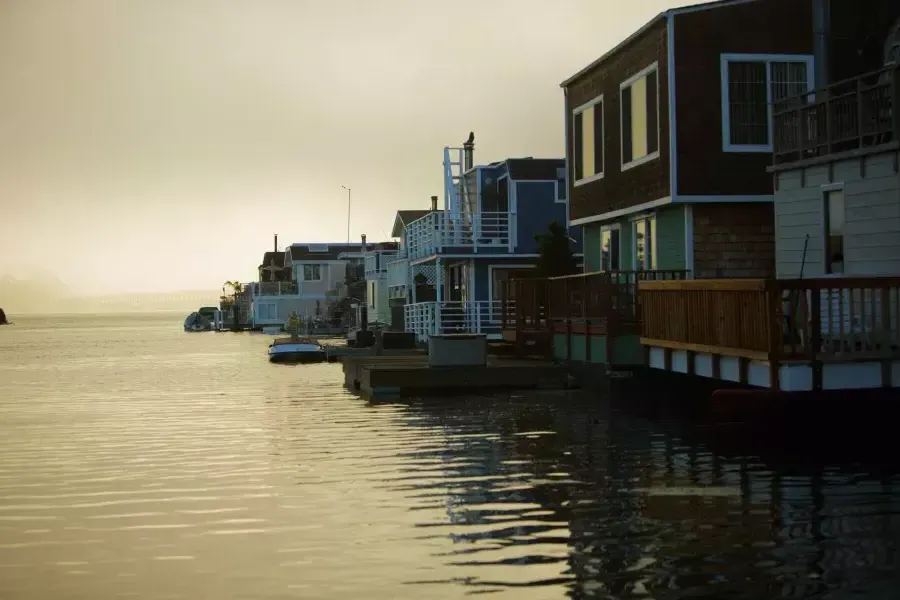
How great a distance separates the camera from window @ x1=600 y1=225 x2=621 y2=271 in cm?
3656

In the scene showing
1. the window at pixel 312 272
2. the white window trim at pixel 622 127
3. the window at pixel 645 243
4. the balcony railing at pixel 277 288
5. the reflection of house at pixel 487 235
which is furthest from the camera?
the balcony railing at pixel 277 288

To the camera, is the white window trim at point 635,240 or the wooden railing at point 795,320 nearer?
the wooden railing at point 795,320

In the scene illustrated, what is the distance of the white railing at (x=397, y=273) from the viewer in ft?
240

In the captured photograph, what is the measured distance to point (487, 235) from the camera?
2251 inches

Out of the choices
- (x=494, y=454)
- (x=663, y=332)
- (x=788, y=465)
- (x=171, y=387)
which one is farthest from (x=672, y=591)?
(x=171, y=387)

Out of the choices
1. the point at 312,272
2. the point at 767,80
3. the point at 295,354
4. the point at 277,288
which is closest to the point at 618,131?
the point at 767,80

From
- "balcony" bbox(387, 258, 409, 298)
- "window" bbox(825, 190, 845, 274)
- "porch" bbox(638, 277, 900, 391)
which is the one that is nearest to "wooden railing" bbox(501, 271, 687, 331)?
"window" bbox(825, 190, 845, 274)

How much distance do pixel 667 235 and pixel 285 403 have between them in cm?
1144

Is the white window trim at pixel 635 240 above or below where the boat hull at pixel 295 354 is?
above

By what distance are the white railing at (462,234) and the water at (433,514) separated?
1121 inches

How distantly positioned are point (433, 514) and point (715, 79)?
19430 mm

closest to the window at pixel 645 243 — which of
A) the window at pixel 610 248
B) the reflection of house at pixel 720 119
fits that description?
the reflection of house at pixel 720 119

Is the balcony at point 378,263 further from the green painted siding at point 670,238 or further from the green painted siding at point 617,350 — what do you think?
the green painted siding at point 617,350

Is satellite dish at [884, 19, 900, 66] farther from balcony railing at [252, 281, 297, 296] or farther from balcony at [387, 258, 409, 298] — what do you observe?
balcony railing at [252, 281, 297, 296]
